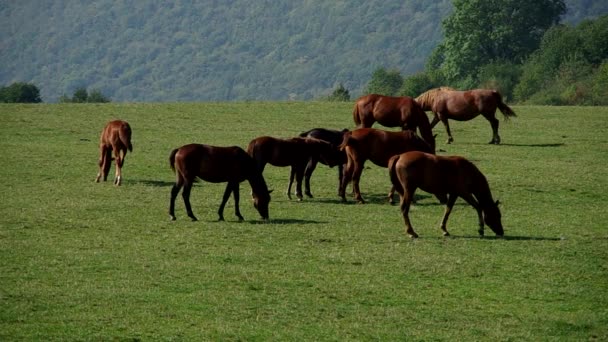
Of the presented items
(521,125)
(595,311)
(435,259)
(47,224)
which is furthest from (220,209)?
(521,125)

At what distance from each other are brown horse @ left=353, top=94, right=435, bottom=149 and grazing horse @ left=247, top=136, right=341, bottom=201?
484 centimetres

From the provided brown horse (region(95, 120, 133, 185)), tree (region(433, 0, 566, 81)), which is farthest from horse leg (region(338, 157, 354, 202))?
tree (region(433, 0, 566, 81))

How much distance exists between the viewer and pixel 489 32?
98.8 metres

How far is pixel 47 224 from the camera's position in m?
20.0

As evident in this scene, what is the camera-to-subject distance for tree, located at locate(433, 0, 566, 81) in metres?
95.6

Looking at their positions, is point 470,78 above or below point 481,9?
below

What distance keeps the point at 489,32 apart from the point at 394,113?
7249 cm

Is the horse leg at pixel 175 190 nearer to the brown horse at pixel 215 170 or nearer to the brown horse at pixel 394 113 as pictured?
the brown horse at pixel 215 170

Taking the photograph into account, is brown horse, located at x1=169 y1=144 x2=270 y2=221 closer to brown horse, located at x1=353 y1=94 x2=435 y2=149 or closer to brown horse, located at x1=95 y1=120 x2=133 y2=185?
brown horse, located at x1=95 y1=120 x2=133 y2=185

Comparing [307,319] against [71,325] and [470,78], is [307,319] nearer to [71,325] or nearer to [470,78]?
[71,325]

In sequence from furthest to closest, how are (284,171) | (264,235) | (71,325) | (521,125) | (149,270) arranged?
(521,125) → (284,171) → (264,235) → (149,270) → (71,325)

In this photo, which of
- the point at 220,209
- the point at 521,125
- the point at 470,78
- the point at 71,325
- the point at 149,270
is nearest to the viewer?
the point at 71,325

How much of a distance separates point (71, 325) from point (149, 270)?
9.24 feet

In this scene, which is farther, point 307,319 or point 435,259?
point 435,259
